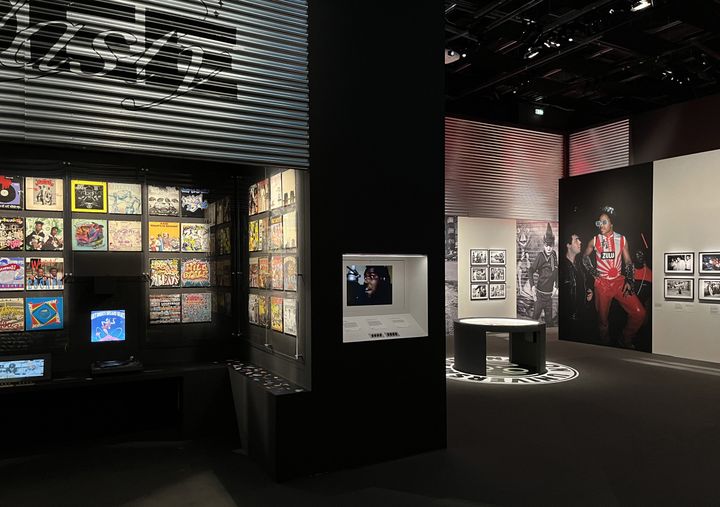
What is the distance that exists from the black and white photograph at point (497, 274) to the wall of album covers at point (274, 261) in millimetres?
8945

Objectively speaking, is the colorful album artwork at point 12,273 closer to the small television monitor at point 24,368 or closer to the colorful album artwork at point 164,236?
the small television monitor at point 24,368

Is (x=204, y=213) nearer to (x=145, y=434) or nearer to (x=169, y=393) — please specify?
(x=169, y=393)

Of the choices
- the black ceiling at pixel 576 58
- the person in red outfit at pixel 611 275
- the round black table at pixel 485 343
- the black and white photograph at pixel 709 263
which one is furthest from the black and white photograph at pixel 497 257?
the round black table at pixel 485 343

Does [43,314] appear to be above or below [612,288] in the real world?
above

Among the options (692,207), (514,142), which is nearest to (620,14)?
(692,207)

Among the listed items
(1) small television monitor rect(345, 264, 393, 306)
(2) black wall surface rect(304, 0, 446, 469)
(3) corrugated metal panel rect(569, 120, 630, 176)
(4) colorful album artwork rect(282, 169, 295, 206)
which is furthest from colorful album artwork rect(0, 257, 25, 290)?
(3) corrugated metal panel rect(569, 120, 630, 176)

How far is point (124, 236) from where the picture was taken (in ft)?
17.1

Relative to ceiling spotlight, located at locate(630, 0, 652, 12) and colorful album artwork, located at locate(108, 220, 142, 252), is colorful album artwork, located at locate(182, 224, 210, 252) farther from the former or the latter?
ceiling spotlight, located at locate(630, 0, 652, 12)

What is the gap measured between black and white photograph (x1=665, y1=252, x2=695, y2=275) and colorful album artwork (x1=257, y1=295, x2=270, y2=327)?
26.8ft

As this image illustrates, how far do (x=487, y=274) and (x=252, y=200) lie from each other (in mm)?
8969

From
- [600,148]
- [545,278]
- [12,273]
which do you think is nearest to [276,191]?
[12,273]

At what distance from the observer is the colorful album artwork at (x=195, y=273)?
5.48 metres

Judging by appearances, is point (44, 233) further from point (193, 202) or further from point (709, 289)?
point (709, 289)

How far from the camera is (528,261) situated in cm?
1404
